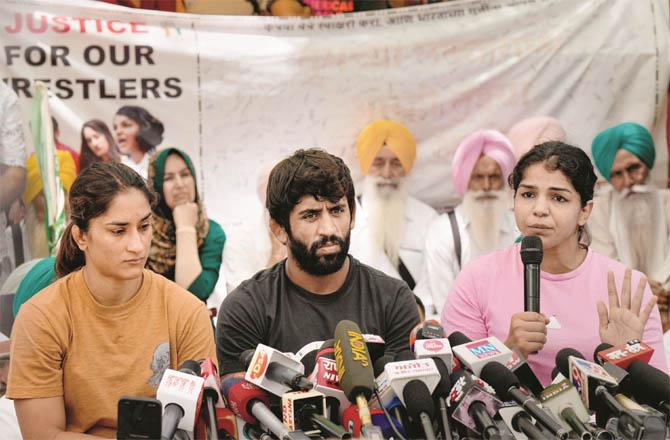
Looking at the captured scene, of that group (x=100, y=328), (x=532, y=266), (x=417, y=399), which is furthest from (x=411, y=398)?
(x=100, y=328)

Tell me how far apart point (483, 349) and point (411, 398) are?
0.30 metres

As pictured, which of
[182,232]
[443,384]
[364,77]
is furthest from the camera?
[364,77]

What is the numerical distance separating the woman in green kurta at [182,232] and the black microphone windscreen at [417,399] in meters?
2.32

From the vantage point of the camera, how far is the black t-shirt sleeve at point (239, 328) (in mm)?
2193

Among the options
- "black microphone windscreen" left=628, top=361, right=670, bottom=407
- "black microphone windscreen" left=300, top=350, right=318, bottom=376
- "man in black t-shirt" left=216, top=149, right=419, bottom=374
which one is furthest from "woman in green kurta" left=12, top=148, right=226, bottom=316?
"black microphone windscreen" left=628, top=361, right=670, bottom=407

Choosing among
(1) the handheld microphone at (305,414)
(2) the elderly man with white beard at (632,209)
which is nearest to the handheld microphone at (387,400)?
(1) the handheld microphone at (305,414)

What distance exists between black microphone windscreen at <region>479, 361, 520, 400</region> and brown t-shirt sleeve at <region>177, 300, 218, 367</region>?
2.62 ft

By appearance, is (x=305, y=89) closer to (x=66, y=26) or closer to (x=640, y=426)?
(x=66, y=26)

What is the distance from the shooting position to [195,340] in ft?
6.92

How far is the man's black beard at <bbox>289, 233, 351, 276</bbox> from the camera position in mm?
2172

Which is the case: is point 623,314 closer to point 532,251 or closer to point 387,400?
point 532,251

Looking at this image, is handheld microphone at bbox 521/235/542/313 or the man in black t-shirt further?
the man in black t-shirt

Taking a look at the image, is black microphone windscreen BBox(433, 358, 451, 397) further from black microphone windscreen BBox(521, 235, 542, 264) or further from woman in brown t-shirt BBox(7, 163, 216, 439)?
woman in brown t-shirt BBox(7, 163, 216, 439)

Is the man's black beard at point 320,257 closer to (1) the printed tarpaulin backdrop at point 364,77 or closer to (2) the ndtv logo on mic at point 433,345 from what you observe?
(2) the ndtv logo on mic at point 433,345
